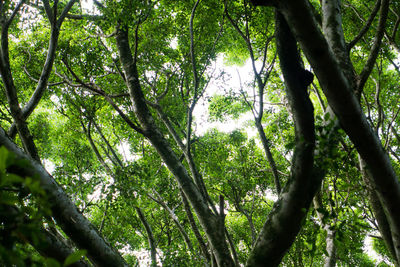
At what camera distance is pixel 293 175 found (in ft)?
7.57

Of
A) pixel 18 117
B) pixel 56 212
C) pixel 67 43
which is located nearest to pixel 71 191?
pixel 18 117

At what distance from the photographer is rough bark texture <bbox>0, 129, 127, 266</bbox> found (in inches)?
84.7

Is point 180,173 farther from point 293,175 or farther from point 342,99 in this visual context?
point 342,99

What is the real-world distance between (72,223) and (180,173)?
5.43 feet

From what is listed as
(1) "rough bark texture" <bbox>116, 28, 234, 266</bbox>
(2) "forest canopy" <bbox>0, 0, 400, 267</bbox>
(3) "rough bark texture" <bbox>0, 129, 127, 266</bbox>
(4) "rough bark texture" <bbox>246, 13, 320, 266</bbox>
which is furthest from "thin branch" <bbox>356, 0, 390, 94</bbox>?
(3) "rough bark texture" <bbox>0, 129, 127, 266</bbox>

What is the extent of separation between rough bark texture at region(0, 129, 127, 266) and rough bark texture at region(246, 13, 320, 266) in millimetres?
1452

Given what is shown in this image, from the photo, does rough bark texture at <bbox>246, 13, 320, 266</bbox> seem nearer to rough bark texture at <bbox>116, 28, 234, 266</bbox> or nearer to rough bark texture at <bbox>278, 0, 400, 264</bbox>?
rough bark texture at <bbox>278, 0, 400, 264</bbox>

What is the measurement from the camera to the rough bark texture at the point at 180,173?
320cm

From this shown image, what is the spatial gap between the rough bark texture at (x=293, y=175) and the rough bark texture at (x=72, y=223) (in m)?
1.45

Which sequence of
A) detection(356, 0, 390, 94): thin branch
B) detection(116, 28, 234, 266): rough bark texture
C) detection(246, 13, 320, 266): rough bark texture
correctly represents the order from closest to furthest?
detection(246, 13, 320, 266): rough bark texture
detection(356, 0, 390, 94): thin branch
detection(116, 28, 234, 266): rough bark texture

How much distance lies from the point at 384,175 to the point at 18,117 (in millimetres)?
3703

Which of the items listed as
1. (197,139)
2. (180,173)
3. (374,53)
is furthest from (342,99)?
(197,139)

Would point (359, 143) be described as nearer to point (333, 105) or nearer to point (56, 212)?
point (333, 105)

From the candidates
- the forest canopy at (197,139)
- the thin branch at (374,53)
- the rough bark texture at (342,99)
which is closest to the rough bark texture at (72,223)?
the forest canopy at (197,139)
